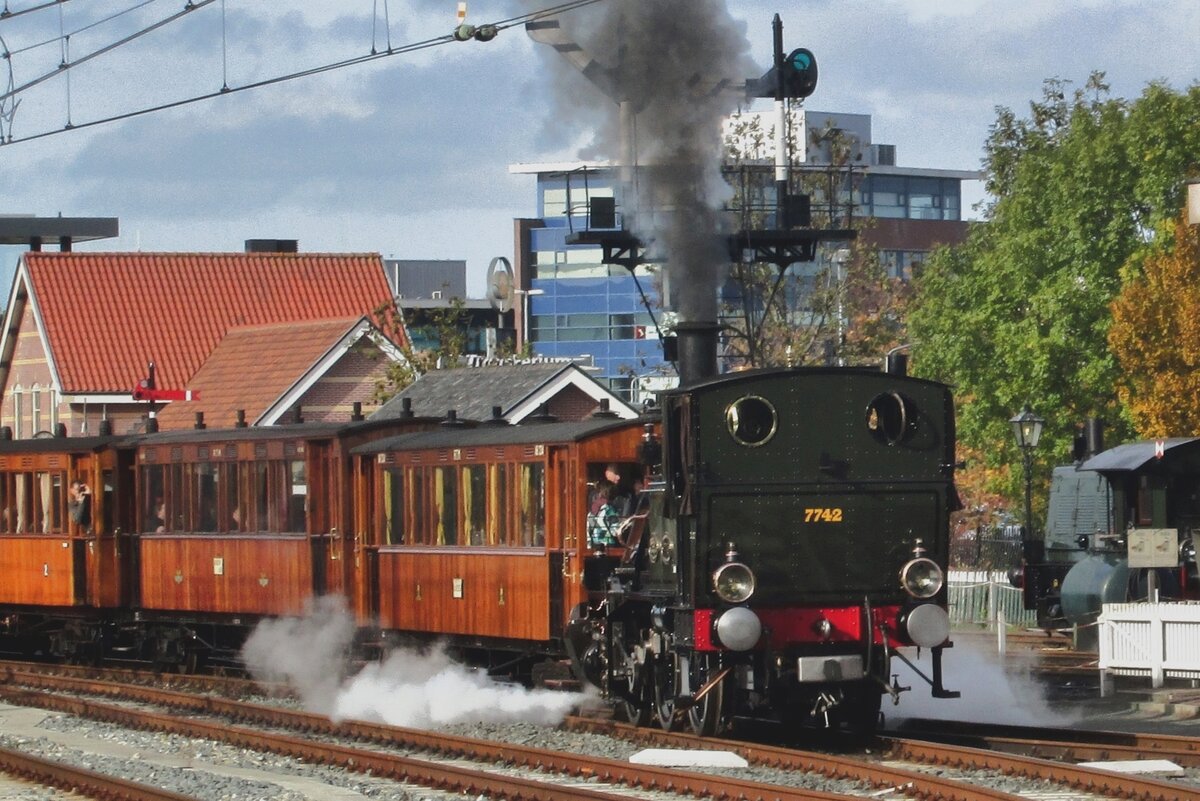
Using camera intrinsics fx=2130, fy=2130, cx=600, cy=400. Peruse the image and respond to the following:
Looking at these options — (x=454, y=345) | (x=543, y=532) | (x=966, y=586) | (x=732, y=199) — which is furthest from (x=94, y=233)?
(x=543, y=532)

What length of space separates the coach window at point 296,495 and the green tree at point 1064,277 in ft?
79.8

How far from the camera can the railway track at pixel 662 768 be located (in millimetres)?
12406

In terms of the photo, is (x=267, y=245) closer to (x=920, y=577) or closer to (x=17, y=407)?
(x=17, y=407)

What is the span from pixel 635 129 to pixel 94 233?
176 ft

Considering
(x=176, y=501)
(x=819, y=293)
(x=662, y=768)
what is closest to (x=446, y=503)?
(x=176, y=501)

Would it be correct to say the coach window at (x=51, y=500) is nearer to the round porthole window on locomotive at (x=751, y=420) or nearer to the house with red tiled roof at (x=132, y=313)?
the round porthole window on locomotive at (x=751, y=420)

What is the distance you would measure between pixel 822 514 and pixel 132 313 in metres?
40.8

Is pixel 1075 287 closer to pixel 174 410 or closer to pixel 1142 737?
pixel 174 410

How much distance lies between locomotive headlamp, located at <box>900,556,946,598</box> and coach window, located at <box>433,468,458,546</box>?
5.53 meters

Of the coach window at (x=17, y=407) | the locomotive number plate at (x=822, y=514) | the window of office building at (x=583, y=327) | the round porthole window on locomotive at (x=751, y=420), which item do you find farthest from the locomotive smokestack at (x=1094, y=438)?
the window of office building at (x=583, y=327)

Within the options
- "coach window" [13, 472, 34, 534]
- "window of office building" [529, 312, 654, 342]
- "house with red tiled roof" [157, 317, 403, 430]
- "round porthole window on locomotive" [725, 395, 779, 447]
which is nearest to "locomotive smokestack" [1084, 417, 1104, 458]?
"coach window" [13, 472, 34, 534]

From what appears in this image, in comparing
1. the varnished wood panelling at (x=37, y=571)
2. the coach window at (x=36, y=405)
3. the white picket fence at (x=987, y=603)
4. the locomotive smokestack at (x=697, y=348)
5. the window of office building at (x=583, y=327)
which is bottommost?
the white picket fence at (x=987, y=603)

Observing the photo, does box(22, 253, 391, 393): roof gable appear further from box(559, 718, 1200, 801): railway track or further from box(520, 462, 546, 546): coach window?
box(559, 718, 1200, 801): railway track

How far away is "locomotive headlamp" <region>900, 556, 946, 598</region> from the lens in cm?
1541
